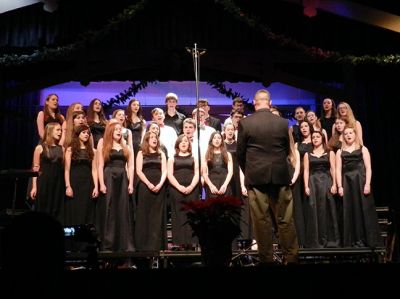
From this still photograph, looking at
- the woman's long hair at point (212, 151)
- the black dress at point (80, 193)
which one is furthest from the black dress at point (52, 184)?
the woman's long hair at point (212, 151)

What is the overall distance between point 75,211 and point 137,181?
93 cm

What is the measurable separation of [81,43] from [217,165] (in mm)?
3183

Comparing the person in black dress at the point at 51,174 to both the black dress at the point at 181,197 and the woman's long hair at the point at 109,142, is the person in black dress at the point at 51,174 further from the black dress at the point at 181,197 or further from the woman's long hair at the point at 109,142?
the black dress at the point at 181,197

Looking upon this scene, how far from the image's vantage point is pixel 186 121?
8375 millimetres

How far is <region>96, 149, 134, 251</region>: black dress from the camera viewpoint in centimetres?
768

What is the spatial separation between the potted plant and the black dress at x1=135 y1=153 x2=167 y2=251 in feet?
9.89

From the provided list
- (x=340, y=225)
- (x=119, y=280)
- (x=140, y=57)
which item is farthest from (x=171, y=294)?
(x=140, y=57)

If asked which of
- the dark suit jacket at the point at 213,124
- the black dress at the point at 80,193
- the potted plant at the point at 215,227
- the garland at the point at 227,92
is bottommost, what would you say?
the potted plant at the point at 215,227

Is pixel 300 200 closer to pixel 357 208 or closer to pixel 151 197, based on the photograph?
pixel 357 208

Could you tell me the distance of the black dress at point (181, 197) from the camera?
778 centimetres

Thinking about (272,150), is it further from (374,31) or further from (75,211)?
(374,31)

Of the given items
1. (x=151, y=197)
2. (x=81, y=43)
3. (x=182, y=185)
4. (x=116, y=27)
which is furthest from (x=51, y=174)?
(x=116, y=27)

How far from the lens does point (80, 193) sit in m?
7.89

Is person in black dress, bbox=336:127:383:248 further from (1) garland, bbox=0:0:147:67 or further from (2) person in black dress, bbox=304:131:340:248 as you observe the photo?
(1) garland, bbox=0:0:147:67
